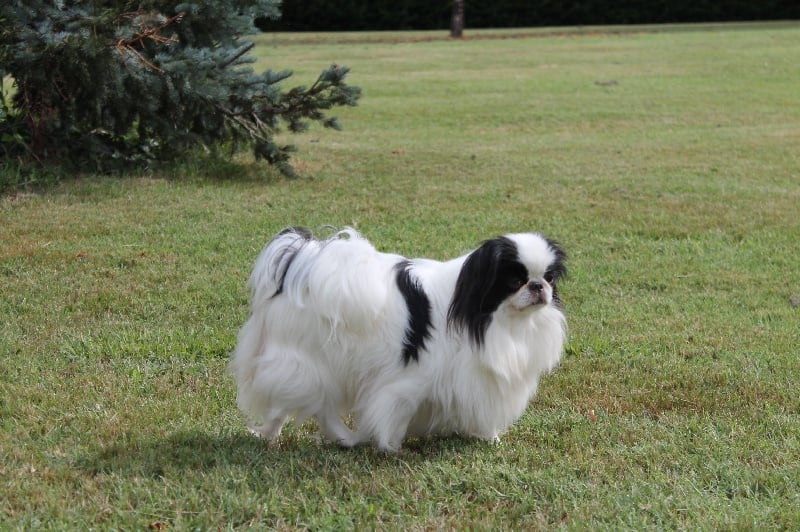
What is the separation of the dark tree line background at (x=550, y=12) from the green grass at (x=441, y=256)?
27.2 m

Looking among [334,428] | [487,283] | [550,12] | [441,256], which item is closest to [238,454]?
[334,428]

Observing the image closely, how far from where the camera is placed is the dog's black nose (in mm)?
3756

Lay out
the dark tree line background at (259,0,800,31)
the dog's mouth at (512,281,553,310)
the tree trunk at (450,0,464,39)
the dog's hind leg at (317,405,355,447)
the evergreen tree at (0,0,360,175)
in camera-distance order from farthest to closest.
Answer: the dark tree line background at (259,0,800,31) < the tree trunk at (450,0,464,39) < the evergreen tree at (0,0,360,175) < the dog's hind leg at (317,405,355,447) < the dog's mouth at (512,281,553,310)

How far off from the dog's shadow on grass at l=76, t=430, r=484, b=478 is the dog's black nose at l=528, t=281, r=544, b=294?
0.80 m

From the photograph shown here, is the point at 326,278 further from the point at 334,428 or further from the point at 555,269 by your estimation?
the point at 555,269

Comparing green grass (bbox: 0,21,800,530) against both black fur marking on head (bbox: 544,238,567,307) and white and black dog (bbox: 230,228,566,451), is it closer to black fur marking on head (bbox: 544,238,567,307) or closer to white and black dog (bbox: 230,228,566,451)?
white and black dog (bbox: 230,228,566,451)

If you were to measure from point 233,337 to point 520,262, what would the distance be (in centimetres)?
230

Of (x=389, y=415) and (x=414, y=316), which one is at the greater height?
(x=414, y=316)

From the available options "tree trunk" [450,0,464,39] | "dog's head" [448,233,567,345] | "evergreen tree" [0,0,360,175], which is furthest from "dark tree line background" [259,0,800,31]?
"dog's head" [448,233,567,345]

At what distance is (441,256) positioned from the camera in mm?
7168

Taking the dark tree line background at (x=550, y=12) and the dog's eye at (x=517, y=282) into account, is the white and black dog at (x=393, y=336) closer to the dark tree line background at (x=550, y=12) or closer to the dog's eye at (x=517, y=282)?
the dog's eye at (x=517, y=282)

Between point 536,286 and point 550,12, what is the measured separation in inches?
1536

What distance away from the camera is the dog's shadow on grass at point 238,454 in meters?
3.84

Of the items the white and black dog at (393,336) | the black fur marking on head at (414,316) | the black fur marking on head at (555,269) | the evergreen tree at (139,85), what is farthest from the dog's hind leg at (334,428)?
the evergreen tree at (139,85)
